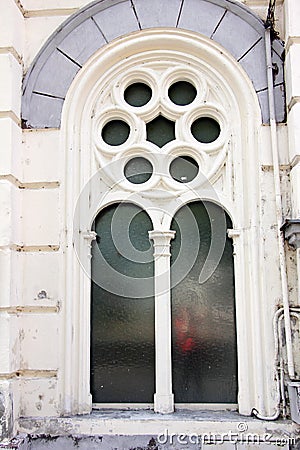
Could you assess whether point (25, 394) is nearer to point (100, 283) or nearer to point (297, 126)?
point (100, 283)

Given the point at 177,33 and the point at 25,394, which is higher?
the point at 177,33

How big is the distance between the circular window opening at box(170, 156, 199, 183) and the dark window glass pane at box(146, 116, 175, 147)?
179 mm

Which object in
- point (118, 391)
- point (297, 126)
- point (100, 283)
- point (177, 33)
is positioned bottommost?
point (118, 391)

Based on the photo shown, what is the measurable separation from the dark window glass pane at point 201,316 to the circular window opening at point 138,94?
910 millimetres

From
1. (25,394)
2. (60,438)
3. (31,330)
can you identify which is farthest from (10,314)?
(60,438)

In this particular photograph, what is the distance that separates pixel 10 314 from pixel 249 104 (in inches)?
88.9

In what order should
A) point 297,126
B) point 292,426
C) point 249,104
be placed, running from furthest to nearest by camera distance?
point 249,104 < point 297,126 < point 292,426

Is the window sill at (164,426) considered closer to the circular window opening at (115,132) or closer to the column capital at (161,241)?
the column capital at (161,241)

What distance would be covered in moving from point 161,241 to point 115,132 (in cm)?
94

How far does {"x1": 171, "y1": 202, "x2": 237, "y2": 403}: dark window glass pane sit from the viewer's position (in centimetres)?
379

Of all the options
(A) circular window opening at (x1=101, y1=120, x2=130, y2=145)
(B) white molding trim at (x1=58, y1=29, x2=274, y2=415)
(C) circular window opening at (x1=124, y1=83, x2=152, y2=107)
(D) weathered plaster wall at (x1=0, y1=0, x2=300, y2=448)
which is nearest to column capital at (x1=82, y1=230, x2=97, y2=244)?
(B) white molding trim at (x1=58, y1=29, x2=274, y2=415)

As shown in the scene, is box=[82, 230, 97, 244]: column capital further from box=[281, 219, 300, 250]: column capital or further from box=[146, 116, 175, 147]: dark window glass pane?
box=[281, 219, 300, 250]: column capital

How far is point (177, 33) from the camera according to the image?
3994mm

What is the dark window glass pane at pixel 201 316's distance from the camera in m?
3.79
